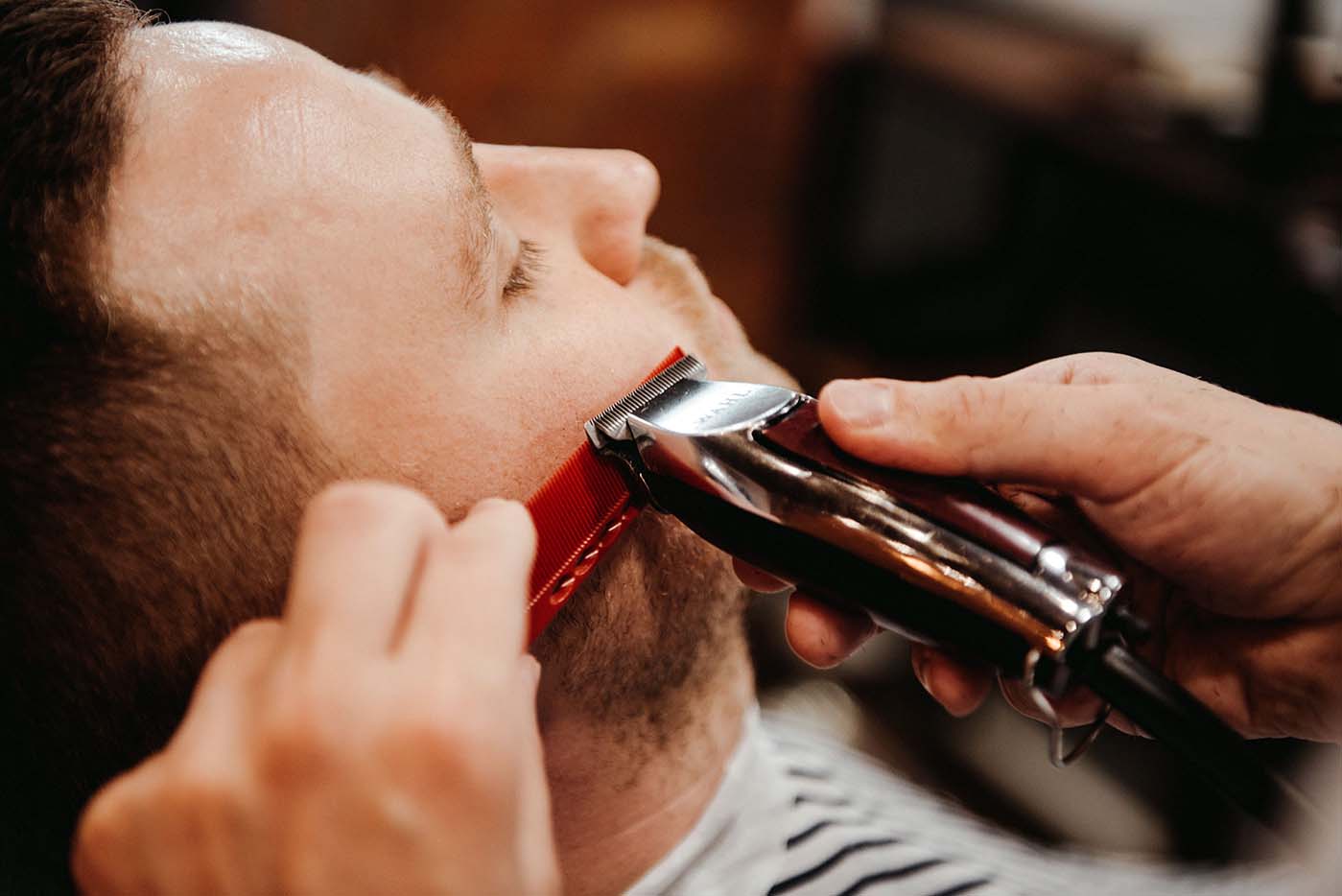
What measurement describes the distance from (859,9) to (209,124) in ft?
8.93

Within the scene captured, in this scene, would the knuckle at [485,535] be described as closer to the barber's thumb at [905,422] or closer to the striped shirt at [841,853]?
the barber's thumb at [905,422]

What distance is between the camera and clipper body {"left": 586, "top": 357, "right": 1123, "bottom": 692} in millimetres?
688

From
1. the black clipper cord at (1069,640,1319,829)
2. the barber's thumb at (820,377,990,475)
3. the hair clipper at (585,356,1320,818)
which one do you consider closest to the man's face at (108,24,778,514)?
the hair clipper at (585,356,1320,818)

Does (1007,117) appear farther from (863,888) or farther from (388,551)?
(388,551)

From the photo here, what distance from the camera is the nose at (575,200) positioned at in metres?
0.98

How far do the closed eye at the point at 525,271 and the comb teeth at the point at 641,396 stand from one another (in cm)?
13

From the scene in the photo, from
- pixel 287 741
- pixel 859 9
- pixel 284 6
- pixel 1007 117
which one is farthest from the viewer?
pixel 859 9

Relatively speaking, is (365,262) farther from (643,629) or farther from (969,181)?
(969,181)

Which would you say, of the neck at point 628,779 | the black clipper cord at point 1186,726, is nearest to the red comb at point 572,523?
the neck at point 628,779

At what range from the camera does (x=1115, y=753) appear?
6.56ft

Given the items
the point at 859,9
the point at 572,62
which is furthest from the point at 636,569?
the point at 859,9

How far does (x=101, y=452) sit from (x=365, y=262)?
24cm

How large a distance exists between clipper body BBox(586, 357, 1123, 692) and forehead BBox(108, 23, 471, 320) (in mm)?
254

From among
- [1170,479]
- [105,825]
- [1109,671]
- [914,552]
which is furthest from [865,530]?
[105,825]
